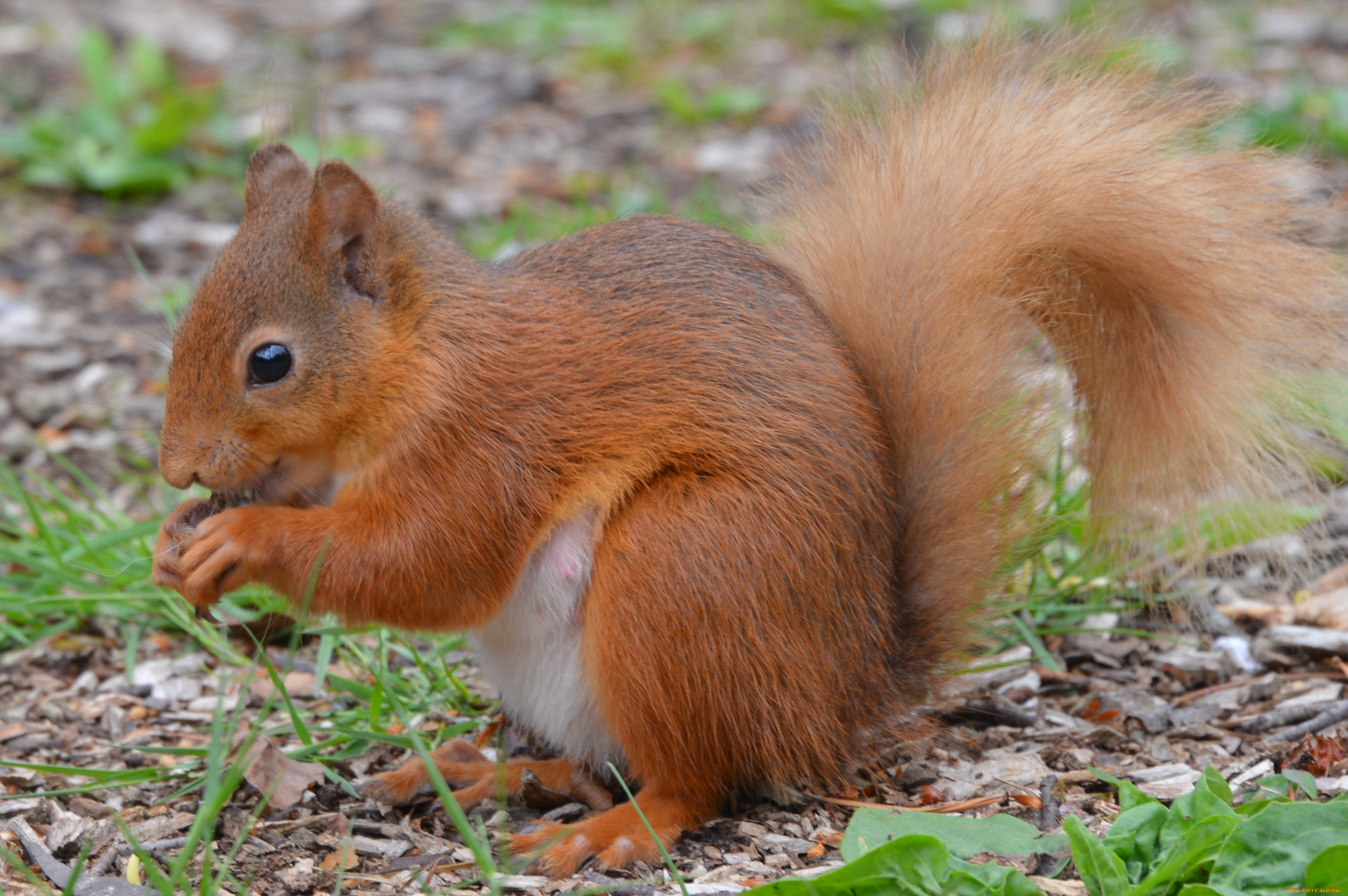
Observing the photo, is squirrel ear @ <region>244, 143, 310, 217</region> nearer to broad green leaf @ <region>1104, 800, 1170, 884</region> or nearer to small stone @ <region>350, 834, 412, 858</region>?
small stone @ <region>350, 834, 412, 858</region>

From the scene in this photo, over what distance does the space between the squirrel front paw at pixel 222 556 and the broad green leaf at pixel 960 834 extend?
0.92 metres

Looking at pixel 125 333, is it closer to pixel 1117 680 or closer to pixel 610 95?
pixel 610 95

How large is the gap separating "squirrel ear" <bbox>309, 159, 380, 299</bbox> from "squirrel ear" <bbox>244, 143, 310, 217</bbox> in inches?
5.7

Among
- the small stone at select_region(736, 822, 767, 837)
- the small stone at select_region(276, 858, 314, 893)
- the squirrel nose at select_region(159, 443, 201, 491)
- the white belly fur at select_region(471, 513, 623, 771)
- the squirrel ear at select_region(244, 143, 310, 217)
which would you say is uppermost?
the squirrel ear at select_region(244, 143, 310, 217)

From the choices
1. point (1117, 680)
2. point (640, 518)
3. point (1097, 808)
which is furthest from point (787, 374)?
point (1117, 680)

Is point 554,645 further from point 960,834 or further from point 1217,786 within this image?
point 1217,786

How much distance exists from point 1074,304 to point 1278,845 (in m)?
0.88

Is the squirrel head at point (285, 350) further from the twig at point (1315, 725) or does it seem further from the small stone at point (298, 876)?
the twig at point (1315, 725)

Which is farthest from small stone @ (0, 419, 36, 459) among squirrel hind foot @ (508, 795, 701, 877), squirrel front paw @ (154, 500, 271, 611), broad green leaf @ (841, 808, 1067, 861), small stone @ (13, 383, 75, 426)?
broad green leaf @ (841, 808, 1067, 861)

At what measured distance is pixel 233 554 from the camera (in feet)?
6.43

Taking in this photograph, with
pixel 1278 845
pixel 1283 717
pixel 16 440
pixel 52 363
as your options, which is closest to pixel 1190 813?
pixel 1278 845

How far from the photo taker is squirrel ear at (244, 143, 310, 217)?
2.17m

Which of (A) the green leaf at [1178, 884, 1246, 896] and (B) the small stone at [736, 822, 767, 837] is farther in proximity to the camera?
(B) the small stone at [736, 822, 767, 837]

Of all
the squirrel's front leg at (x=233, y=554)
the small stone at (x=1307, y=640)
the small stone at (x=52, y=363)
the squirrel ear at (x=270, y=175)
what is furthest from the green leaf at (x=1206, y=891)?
the small stone at (x=52, y=363)
